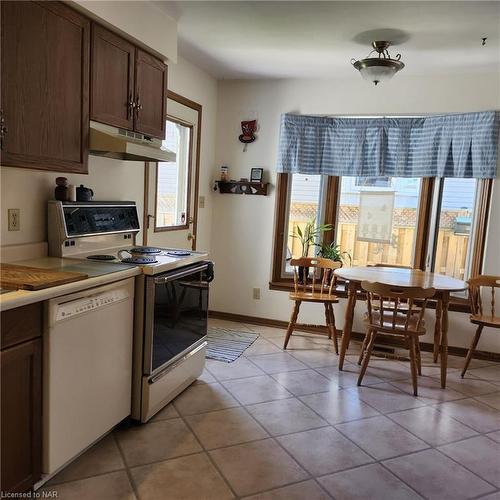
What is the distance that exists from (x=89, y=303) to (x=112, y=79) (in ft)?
4.24

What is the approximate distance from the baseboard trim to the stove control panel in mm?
2334

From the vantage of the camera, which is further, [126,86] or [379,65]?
[379,65]

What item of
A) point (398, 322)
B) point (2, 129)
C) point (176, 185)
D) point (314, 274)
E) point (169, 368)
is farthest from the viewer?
point (314, 274)

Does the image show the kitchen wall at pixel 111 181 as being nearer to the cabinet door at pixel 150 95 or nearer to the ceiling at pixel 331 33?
the ceiling at pixel 331 33

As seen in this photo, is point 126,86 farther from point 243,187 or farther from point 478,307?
point 478,307

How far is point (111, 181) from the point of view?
117 inches

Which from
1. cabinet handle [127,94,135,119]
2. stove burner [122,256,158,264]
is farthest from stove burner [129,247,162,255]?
cabinet handle [127,94,135,119]

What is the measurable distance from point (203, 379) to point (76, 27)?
2.21m

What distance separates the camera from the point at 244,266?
4543 mm

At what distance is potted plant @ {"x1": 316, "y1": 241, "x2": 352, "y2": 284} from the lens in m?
4.23

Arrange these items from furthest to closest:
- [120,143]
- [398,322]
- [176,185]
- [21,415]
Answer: [176,185] → [398,322] → [120,143] → [21,415]

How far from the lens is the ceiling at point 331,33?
2.57 metres

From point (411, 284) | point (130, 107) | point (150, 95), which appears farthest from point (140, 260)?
point (411, 284)

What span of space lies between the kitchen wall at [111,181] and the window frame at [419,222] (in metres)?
0.70
